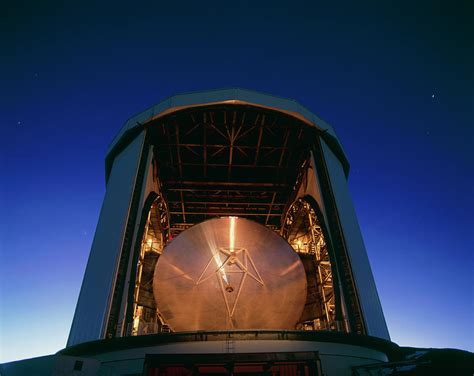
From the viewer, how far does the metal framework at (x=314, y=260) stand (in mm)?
24422

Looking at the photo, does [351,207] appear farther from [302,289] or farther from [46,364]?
[46,364]

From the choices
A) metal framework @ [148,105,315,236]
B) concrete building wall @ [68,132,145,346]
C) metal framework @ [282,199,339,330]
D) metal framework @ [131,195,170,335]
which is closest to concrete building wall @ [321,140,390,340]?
metal framework @ [282,199,339,330]

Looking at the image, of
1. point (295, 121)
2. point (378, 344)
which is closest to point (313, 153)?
point (295, 121)

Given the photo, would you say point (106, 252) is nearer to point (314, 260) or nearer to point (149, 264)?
point (149, 264)

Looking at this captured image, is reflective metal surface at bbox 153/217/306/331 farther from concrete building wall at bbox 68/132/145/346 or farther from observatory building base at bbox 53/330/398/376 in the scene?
observatory building base at bbox 53/330/398/376

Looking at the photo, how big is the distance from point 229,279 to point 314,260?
11861 millimetres

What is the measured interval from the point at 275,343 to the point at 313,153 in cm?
1313

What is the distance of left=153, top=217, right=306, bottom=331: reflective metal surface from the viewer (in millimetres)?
16406

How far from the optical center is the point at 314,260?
26.7m

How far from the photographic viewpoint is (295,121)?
2230 cm

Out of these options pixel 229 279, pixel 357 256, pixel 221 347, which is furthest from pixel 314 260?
pixel 221 347

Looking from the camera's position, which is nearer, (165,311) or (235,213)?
(165,311)

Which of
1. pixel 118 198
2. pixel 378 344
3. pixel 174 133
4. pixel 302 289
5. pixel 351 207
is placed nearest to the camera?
pixel 378 344

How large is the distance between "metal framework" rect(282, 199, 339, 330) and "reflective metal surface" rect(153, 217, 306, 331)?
583 centimetres
